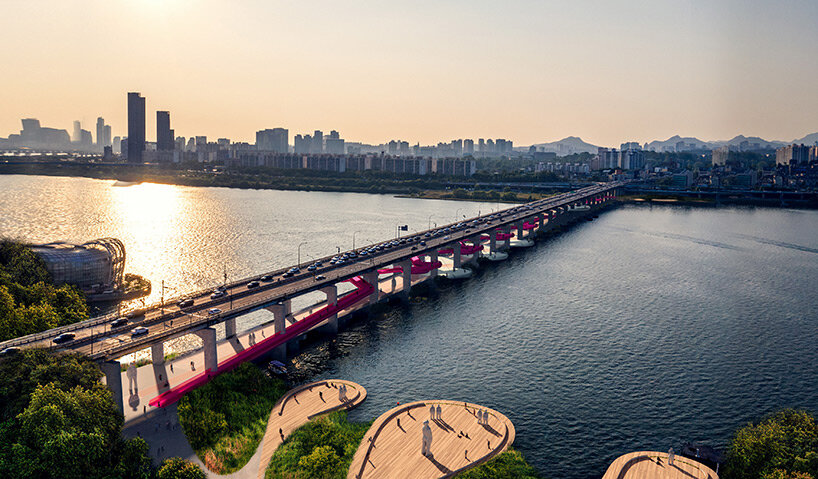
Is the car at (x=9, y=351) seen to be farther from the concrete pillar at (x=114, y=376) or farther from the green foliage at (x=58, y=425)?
the concrete pillar at (x=114, y=376)

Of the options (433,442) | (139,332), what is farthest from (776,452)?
(139,332)

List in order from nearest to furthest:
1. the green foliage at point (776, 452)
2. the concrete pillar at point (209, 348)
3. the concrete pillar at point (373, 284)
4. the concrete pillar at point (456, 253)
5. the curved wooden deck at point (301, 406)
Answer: the green foliage at point (776, 452) < the curved wooden deck at point (301, 406) < the concrete pillar at point (209, 348) < the concrete pillar at point (373, 284) < the concrete pillar at point (456, 253)

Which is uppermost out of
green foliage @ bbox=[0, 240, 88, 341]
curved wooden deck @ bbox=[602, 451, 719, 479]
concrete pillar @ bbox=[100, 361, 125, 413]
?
green foliage @ bbox=[0, 240, 88, 341]

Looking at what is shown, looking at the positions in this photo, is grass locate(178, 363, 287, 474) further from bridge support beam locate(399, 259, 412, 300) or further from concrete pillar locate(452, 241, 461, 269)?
concrete pillar locate(452, 241, 461, 269)

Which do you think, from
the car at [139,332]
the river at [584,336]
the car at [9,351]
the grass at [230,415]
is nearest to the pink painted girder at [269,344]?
the grass at [230,415]

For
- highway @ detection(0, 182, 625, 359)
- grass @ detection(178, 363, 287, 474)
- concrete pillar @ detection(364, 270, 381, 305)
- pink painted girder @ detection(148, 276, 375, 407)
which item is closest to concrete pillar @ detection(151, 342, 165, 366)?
highway @ detection(0, 182, 625, 359)

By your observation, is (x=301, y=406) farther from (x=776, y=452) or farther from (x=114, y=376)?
(x=776, y=452)
